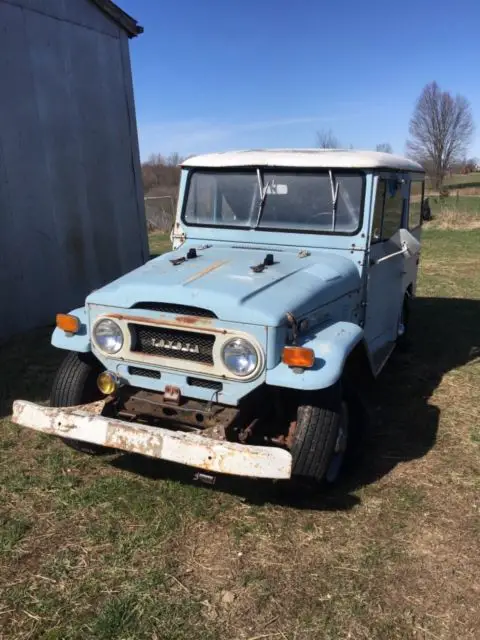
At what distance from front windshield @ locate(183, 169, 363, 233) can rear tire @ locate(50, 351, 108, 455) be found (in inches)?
59.6

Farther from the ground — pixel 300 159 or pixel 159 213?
pixel 300 159

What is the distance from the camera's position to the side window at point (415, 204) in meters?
5.75

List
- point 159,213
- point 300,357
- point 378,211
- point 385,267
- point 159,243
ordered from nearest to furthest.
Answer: point 300,357 < point 378,211 < point 385,267 < point 159,243 < point 159,213

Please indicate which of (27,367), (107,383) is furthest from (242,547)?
(27,367)

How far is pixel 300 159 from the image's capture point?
435 cm

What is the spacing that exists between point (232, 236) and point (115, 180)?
187 inches

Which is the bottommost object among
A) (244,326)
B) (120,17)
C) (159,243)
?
(159,243)

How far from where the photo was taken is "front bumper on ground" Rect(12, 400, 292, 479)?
301 centimetres

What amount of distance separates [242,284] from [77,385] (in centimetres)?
133

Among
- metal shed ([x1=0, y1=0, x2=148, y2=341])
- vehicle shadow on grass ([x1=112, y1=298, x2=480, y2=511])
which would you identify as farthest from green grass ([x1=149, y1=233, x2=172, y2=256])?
vehicle shadow on grass ([x1=112, y1=298, x2=480, y2=511])

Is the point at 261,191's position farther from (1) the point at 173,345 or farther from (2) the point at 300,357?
(2) the point at 300,357

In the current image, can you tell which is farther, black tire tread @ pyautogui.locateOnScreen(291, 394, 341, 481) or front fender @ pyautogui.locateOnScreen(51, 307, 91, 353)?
front fender @ pyautogui.locateOnScreen(51, 307, 91, 353)

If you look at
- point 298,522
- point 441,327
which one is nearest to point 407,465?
point 298,522

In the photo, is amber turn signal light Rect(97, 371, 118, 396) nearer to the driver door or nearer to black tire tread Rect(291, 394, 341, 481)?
black tire tread Rect(291, 394, 341, 481)
